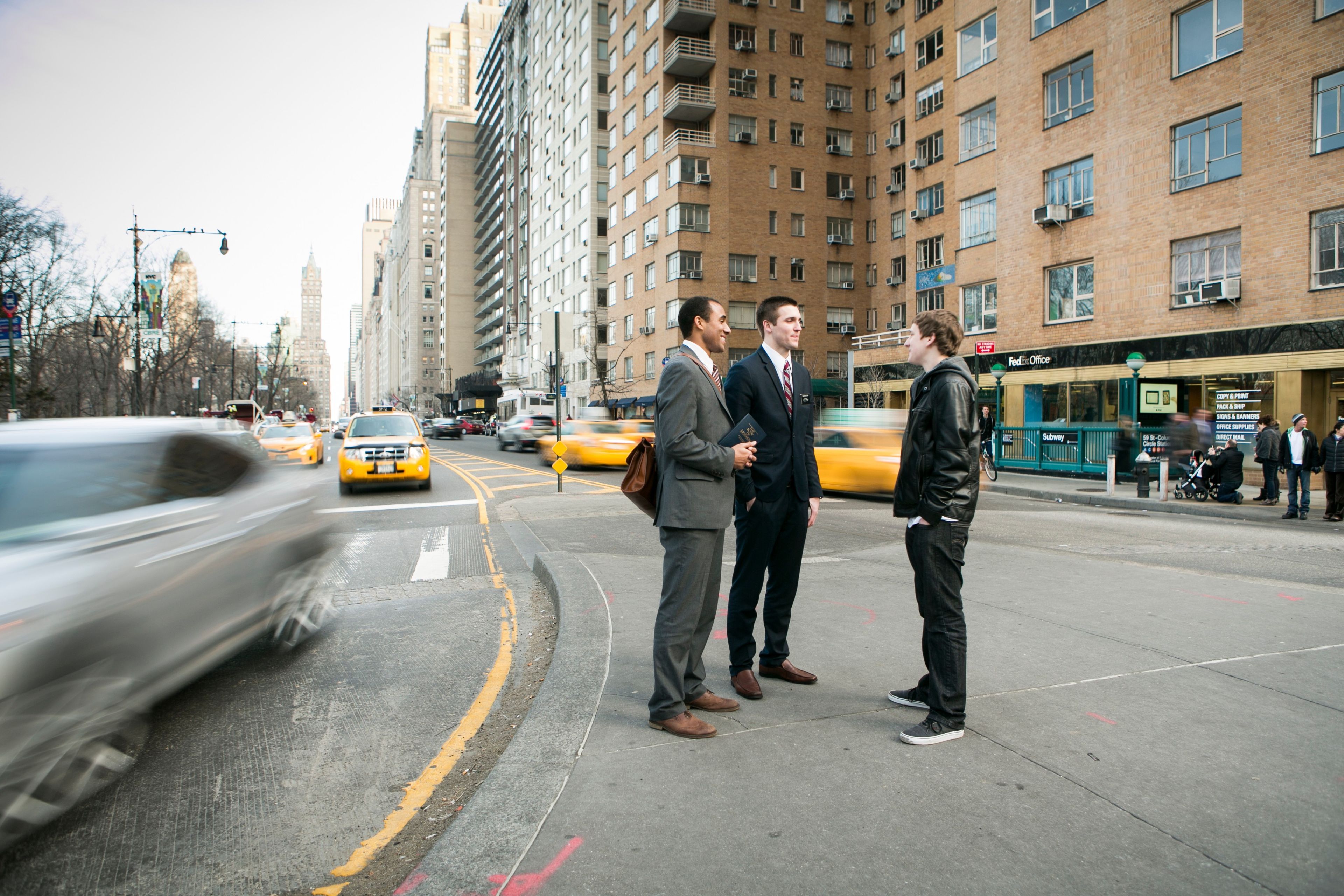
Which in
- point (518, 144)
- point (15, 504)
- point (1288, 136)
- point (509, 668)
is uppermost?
point (518, 144)

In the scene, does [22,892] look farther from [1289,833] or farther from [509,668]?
[1289,833]

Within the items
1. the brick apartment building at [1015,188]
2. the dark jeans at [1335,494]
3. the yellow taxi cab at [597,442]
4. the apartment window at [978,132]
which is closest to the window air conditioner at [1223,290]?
the brick apartment building at [1015,188]

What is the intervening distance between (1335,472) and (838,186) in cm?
4076

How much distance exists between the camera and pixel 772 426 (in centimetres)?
409

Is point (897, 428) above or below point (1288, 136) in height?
below

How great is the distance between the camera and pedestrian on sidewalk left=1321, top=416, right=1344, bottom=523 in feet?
45.0

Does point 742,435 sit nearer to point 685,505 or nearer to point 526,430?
point 685,505

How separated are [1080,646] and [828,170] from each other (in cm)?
4983

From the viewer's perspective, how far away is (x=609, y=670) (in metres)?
4.45

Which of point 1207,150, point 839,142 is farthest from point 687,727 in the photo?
point 839,142

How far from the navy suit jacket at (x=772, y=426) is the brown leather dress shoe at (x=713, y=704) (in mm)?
960

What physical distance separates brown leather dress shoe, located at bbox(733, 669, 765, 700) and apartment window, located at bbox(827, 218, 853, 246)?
162 ft

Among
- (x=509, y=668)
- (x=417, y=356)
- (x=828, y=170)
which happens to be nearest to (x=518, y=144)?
(x=828, y=170)

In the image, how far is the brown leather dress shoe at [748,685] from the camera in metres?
4.05
